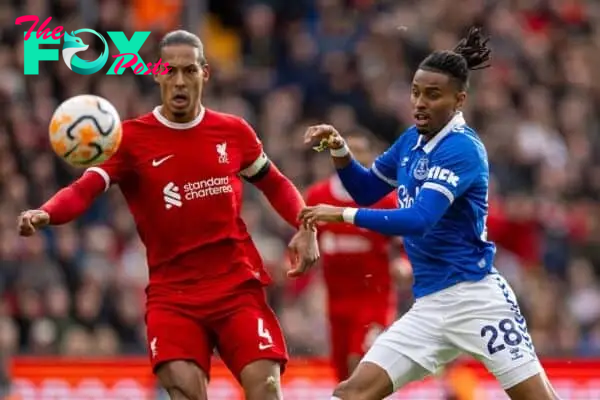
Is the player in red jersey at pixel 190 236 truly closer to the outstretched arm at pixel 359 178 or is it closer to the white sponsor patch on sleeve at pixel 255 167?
the white sponsor patch on sleeve at pixel 255 167

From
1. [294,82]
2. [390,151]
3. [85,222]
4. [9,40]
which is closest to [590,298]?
[294,82]

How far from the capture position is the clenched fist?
8867mm

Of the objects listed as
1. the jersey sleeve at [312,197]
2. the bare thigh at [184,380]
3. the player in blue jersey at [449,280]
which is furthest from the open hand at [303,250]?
the jersey sleeve at [312,197]

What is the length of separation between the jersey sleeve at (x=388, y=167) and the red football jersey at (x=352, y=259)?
2671mm

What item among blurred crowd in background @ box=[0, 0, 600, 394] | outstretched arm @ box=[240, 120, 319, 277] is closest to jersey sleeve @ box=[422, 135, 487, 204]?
outstretched arm @ box=[240, 120, 319, 277]

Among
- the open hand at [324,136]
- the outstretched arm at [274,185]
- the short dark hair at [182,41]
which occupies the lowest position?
the outstretched arm at [274,185]

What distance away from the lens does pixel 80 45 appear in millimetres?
17344

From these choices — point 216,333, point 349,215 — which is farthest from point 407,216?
point 216,333

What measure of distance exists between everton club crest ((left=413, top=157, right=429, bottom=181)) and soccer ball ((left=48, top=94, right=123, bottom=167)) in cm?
164

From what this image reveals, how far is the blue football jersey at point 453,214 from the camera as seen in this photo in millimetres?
8984

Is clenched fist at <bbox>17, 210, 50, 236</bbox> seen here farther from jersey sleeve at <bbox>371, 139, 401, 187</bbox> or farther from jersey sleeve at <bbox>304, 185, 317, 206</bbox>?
jersey sleeve at <bbox>304, 185, 317, 206</bbox>

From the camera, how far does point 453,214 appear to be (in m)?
9.11

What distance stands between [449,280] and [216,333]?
1.39 m

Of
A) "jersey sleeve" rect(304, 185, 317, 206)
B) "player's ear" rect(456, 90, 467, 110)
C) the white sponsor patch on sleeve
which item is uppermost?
"player's ear" rect(456, 90, 467, 110)
